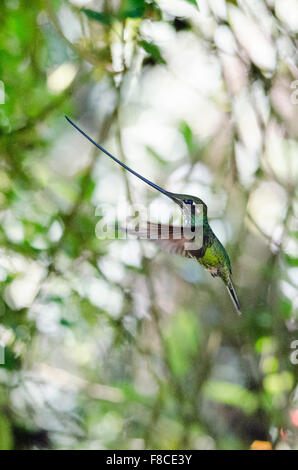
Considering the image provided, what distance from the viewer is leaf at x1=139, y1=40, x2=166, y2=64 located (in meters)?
0.81

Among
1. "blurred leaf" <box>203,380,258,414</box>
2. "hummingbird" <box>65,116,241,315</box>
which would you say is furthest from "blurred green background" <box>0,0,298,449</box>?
"hummingbird" <box>65,116,241,315</box>

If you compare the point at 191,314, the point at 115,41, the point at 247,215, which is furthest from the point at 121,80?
the point at 191,314

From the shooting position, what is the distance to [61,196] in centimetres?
89

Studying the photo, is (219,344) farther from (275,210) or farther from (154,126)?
(154,126)

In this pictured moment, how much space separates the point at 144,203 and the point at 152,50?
0.27m

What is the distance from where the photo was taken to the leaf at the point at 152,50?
0.81m


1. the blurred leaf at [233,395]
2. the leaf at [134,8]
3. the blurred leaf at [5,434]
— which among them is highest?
the leaf at [134,8]

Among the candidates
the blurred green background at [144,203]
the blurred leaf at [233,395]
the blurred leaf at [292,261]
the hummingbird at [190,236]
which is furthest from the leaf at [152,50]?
the blurred leaf at [233,395]

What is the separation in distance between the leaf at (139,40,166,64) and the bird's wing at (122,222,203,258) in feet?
1.32

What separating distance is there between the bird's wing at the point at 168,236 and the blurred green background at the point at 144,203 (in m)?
0.28

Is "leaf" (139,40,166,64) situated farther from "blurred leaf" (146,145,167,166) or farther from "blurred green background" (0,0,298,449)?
"blurred leaf" (146,145,167,166)

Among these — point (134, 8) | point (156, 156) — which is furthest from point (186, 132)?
point (134, 8)

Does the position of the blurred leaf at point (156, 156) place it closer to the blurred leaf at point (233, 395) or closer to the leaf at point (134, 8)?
the leaf at point (134, 8)

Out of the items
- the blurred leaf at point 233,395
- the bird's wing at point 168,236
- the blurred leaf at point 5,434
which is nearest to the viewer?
the bird's wing at point 168,236
